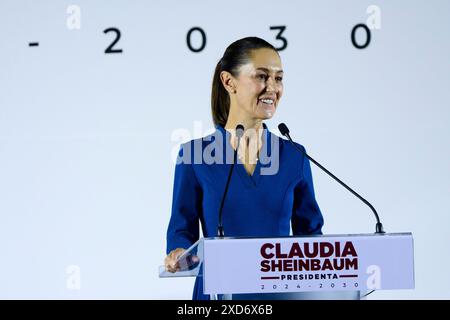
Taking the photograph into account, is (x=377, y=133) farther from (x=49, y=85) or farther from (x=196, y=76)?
(x=49, y=85)

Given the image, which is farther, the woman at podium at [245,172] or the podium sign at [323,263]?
the woman at podium at [245,172]

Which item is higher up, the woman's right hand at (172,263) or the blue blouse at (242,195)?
the blue blouse at (242,195)

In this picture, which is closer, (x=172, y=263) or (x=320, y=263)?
(x=320, y=263)

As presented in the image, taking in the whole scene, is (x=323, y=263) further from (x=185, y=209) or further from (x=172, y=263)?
(x=185, y=209)

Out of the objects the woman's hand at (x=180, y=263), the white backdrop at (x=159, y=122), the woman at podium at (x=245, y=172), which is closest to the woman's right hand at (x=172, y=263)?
the woman's hand at (x=180, y=263)

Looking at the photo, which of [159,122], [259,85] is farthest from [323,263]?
[159,122]

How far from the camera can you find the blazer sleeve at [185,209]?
273 centimetres

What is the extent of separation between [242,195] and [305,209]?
0.79ft

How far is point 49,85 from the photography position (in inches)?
143

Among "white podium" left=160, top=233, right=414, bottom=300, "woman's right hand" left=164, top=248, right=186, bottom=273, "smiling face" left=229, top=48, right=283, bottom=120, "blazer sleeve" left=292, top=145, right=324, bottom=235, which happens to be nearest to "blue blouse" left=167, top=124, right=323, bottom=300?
"blazer sleeve" left=292, top=145, right=324, bottom=235

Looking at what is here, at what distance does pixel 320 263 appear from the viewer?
2.05m

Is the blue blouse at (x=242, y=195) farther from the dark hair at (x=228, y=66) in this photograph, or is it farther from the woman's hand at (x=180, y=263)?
the woman's hand at (x=180, y=263)

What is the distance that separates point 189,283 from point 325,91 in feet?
3.18
